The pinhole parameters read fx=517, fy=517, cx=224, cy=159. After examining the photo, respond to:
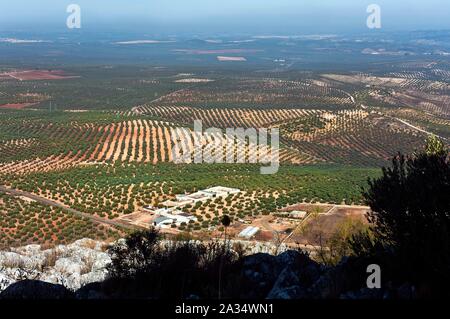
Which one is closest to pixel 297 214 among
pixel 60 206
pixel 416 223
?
pixel 60 206

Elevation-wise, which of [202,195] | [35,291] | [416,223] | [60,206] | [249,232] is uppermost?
[416,223]

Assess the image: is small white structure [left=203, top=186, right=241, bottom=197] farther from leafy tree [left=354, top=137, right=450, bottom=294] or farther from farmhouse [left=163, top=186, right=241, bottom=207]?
leafy tree [left=354, top=137, right=450, bottom=294]

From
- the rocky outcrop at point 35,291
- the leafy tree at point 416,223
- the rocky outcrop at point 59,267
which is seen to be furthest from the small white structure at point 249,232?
the rocky outcrop at point 35,291

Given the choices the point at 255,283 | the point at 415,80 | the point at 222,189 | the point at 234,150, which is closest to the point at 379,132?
Answer: the point at 234,150

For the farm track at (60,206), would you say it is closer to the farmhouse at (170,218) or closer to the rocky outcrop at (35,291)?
the farmhouse at (170,218)

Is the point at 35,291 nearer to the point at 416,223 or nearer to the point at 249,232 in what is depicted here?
the point at 416,223
